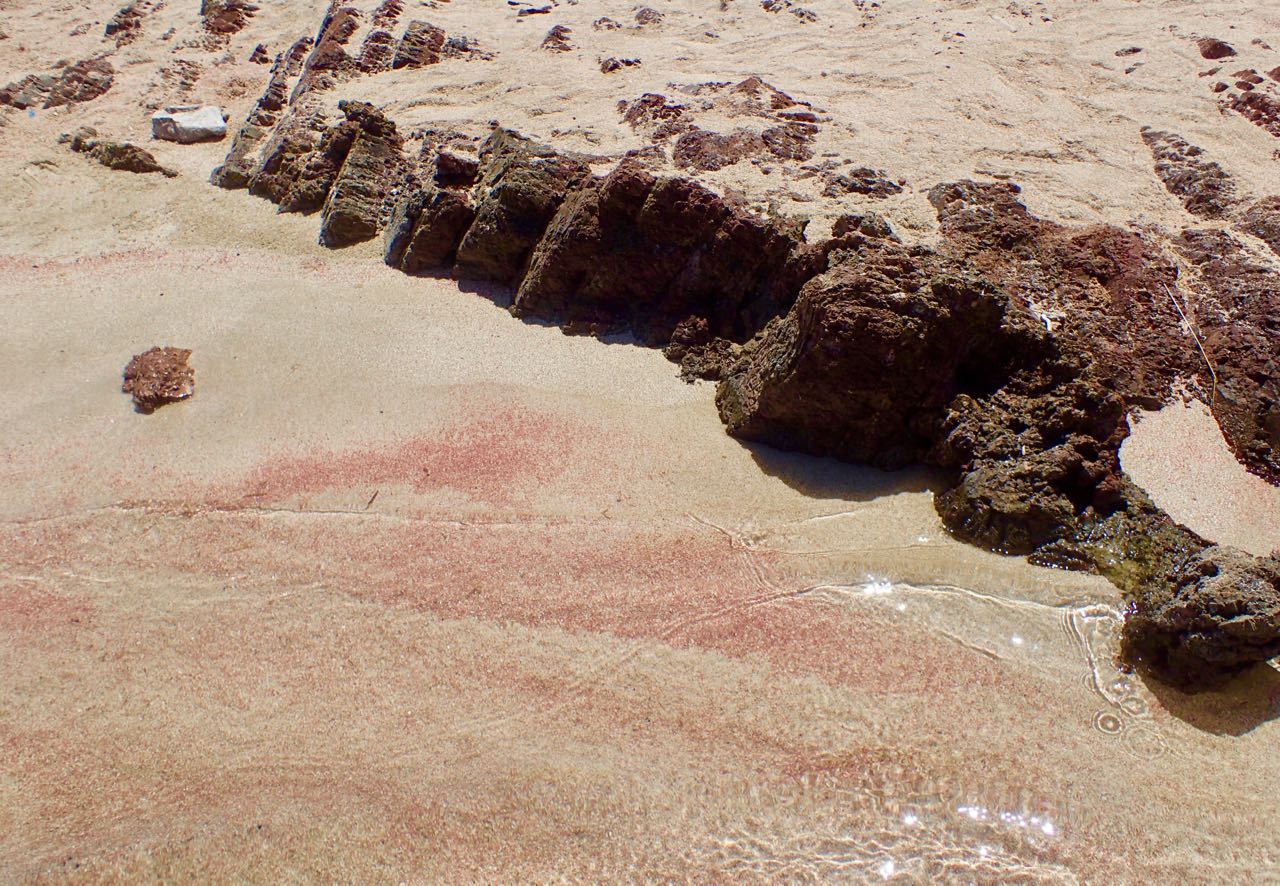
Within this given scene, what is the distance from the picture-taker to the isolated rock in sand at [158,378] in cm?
455

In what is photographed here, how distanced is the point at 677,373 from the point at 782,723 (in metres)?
2.28

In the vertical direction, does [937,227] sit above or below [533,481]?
above

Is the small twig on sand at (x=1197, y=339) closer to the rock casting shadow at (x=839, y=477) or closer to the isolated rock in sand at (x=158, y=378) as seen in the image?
the rock casting shadow at (x=839, y=477)

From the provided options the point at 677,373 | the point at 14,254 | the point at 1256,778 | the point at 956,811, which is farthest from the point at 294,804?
the point at 14,254

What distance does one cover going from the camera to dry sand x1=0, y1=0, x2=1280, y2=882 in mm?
2627

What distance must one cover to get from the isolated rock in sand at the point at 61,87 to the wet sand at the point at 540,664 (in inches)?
206

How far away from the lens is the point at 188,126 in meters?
7.56

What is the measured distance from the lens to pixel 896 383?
3822mm

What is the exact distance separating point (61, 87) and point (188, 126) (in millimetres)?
2060

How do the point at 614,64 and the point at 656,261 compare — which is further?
the point at 614,64

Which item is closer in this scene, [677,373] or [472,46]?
[677,373]

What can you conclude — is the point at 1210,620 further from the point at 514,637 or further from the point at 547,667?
the point at 514,637

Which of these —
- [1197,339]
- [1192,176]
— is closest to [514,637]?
[1197,339]

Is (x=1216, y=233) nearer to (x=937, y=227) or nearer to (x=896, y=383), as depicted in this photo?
(x=937, y=227)
